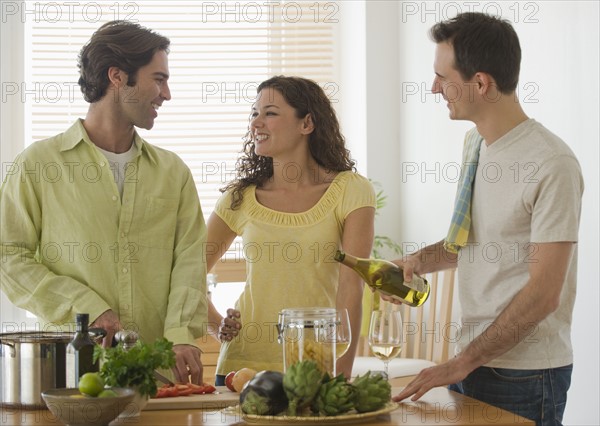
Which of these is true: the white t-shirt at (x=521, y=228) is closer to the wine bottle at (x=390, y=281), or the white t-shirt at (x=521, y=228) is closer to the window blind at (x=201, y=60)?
the wine bottle at (x=390, y=281)

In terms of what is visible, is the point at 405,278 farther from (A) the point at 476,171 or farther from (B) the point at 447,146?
(B) the point at 447,146

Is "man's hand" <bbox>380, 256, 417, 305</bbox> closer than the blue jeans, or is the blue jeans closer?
the blue jeans

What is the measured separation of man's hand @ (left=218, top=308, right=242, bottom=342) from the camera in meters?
2.25

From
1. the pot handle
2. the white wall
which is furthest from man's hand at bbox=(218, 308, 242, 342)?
the white wall

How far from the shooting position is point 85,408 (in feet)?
5.13

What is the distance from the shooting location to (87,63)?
2.45 metres

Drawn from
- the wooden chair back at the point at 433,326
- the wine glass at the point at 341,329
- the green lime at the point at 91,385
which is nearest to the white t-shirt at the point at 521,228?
the wine glass at the point at 341,329

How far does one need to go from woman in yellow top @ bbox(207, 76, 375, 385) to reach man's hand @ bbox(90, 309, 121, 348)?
29cm

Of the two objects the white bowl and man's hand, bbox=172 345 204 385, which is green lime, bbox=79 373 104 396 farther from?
Answer: man's hand, bbox=172 345 204 385

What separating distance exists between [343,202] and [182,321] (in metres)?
0.54

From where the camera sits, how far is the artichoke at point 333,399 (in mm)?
1624

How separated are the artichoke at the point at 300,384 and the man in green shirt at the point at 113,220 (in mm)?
494

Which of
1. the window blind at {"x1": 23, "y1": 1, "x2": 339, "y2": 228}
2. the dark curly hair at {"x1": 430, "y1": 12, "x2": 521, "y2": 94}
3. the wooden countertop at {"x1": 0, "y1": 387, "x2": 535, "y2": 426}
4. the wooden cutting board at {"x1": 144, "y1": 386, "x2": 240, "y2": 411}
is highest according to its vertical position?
the window blind at {"x1": 23, "y1": 1, "x2": 339, "y2": 228}

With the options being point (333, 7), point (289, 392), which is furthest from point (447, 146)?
point (289, 392)
